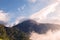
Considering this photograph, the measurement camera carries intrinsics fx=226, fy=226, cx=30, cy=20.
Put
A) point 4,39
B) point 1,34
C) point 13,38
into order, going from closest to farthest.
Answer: point 4,39, point 1,34, point 13,38

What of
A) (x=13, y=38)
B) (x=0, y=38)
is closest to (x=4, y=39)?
(x=0, y=38)

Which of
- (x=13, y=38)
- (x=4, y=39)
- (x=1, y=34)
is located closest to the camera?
(x=4, y=39)

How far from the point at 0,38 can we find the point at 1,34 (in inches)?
466

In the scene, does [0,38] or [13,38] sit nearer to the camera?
[0,38]

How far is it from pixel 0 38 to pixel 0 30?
2106 cm

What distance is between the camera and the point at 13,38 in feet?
649

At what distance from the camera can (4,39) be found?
6181 inches

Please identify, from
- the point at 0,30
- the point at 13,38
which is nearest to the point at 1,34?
the point at 0,30

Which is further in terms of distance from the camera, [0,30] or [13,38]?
[13,38]

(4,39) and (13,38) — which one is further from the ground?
(13,38)

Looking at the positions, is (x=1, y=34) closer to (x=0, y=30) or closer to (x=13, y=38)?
(x=0, y=30)

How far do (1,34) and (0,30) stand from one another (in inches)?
367

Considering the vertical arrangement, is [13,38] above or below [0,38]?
above

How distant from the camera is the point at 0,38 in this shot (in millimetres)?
157125
